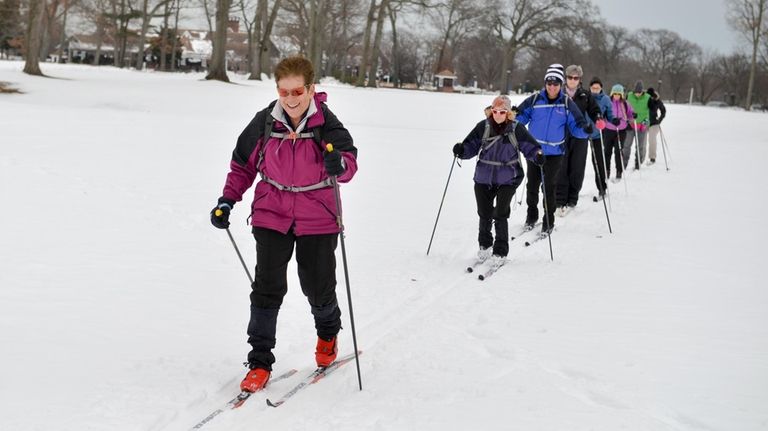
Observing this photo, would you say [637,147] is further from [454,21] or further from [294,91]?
[454,21]

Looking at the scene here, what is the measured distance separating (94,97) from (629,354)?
20.8 metres

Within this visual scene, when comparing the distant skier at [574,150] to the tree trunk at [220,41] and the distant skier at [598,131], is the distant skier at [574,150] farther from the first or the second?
the tree trunk at [220,41]

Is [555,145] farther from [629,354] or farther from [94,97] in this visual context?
[94,97]

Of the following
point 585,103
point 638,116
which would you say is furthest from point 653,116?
point 585,103

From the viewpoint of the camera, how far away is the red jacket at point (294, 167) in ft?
12.8

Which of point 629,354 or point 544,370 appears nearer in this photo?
point 544,370

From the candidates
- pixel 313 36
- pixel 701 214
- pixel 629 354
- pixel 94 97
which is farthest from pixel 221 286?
pixel 313 36

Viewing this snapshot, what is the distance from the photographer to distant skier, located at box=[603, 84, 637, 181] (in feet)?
41.5

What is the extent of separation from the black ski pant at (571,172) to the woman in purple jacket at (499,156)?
2.98 m

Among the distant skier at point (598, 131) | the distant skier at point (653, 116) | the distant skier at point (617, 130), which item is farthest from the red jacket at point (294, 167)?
the distant skier at point (653, 116)

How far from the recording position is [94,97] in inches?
870

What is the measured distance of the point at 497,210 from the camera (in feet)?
23.6

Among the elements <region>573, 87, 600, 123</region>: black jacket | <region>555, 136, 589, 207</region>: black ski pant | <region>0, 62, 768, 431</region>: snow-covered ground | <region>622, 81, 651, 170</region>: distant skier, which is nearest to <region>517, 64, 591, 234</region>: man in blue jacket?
<region>0, 62, 768, 431</region>: snow-covered ground

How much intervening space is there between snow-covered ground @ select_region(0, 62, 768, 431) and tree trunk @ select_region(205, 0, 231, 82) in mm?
18648
